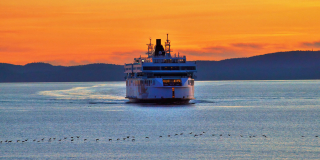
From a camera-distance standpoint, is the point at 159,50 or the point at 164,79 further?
the point at 159,50

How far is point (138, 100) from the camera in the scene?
9194cm

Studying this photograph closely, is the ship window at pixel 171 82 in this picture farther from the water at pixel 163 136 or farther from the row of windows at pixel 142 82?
the water at pixel 163 136

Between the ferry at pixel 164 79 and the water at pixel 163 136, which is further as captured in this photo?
the ferry at pixel 164 79

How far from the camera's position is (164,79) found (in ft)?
277

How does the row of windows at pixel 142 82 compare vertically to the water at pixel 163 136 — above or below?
above

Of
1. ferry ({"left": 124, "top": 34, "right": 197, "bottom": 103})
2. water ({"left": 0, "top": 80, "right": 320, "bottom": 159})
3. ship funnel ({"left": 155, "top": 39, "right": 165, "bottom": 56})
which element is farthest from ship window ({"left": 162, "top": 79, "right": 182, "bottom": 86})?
ship funnel ({"left": 155, "top": 39, "right": 165, "bottom": 56})

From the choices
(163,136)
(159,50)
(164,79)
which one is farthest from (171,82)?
(163,136)

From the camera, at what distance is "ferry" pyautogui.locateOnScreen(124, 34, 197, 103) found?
8356cm

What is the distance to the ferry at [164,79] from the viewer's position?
8356cm

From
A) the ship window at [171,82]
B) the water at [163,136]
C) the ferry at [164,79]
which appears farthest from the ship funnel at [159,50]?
the water at [163,136]

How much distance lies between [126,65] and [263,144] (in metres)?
60.1

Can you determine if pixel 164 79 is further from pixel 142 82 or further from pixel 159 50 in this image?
pixel 159 50

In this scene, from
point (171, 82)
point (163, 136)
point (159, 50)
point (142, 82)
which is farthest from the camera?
point (159, 50)

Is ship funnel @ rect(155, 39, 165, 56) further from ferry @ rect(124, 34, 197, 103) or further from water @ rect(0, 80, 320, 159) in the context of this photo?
water @ rect(0, 80, 320, 159)
